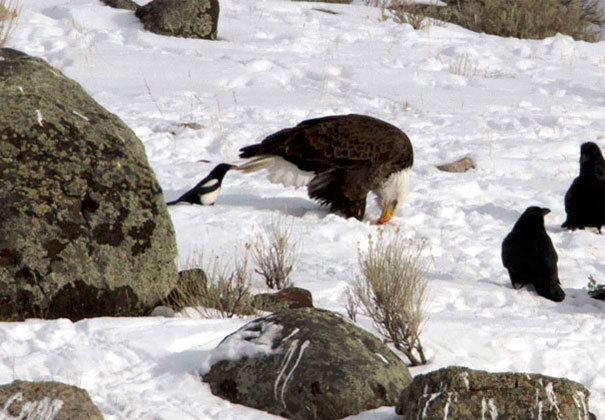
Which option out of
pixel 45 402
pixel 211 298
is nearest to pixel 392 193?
pixel 211 298

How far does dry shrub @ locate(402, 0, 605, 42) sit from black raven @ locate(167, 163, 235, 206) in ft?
31.9

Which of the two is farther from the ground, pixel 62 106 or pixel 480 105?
pixel 62 106

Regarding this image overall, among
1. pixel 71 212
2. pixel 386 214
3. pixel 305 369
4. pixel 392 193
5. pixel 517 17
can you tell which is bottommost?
pixel 386 214

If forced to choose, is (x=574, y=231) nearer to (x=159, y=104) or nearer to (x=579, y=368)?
(x=579, y=368)

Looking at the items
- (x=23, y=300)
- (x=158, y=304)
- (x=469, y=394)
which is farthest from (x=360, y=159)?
(x=469, y=394)

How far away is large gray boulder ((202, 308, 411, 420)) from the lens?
379 centimetres

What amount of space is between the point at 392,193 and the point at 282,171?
0.99 metres

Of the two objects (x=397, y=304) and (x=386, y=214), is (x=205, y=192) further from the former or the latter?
(x=397, y=304)

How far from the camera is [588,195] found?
8.45 m

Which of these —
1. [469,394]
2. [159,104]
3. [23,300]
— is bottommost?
[159,104]

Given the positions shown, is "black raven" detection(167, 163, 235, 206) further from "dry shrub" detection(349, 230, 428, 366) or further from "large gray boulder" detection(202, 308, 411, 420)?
"large gray boulder" detection(202, 308, 411, 420)

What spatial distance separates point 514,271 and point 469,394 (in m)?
3.74

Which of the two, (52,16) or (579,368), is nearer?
(579,368)

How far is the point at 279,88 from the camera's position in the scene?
12711mm
